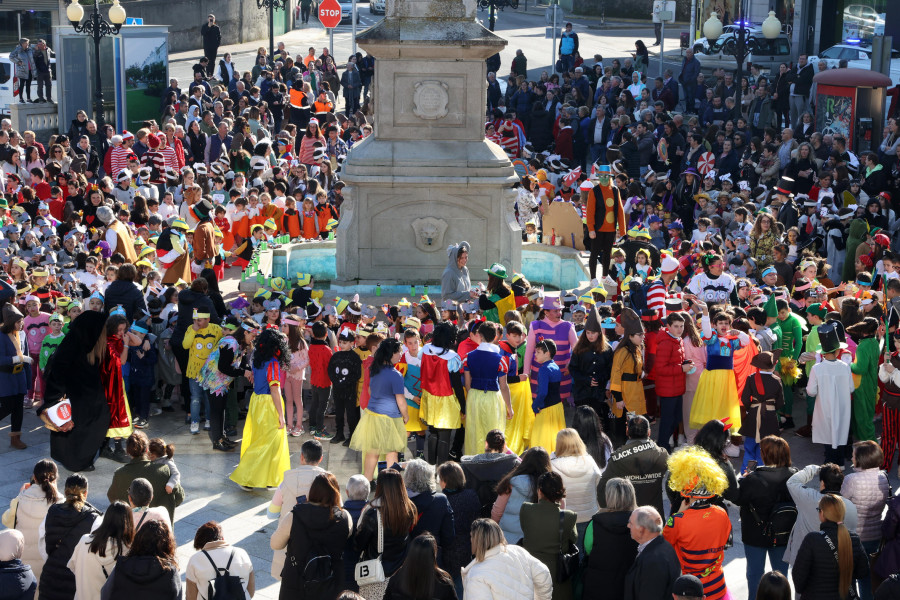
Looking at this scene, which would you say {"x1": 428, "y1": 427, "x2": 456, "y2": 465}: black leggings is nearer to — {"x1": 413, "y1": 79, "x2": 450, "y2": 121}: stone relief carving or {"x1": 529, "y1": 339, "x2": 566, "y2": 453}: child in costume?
{"x1": 529, "y1": 339, "x2": 566, "y2": 453}: child in costume

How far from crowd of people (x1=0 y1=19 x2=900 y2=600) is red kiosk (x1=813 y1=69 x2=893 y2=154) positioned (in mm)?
1042

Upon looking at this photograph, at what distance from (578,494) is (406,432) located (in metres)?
2.70

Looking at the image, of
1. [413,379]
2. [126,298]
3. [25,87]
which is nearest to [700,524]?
[413,379]

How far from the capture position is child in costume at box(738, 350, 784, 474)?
11883mm

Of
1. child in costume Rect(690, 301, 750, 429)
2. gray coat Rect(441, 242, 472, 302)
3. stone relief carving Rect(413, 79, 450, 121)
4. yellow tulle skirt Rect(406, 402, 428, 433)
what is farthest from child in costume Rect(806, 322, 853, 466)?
stone relief carving Rect(413, 79, 450, 121)

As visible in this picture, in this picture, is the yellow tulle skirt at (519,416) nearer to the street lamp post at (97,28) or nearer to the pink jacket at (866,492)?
the pink jacket at (866,492)

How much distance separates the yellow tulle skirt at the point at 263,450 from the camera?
1163cm

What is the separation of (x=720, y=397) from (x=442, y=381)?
8.16ft

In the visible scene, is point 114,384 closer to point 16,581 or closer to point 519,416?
point 519,416

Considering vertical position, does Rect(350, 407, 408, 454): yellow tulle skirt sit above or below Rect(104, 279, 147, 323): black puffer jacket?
below

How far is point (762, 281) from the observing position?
620 inches

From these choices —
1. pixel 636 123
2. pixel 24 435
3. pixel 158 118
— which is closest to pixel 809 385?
pixel 24 435

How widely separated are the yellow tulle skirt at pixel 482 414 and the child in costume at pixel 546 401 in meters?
0.31

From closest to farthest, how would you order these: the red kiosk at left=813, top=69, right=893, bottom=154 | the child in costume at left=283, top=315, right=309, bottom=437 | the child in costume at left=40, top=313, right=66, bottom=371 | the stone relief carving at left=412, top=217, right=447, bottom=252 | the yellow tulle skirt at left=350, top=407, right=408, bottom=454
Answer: the yellow tulle skirt at left=350, top=407, right=408, bottom=454, the child in costume at left=283, top=315, right=309, bottom=437, the child in costume at left=40, top=313, right=66, bottom=371, the stone relief carving at left=412, top=217, right=447, bottom=252, the red kiosk at left=813, top=69, right=893, bottom=154
